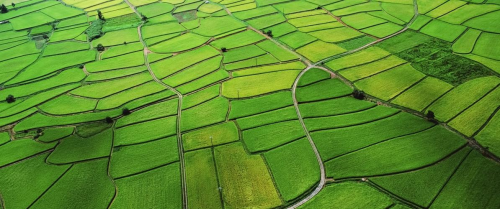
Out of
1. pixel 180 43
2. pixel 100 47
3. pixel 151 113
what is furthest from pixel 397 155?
pixel 100 47

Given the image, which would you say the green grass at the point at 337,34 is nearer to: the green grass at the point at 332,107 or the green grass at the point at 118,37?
the green grass at the point at 332,107

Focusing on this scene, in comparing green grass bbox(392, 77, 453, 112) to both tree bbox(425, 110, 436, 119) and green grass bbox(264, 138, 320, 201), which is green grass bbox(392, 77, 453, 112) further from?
green grass bbox(264, 138, 320, 201)

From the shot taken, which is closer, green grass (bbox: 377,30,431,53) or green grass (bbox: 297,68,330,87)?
green grass (bbox: 297,68,330,87)

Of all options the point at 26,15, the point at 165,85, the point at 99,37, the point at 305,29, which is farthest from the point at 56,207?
the point at 26,15

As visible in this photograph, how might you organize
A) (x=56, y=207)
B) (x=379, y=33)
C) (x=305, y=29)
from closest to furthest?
(x=56, y=207) < (x=379, y=33) < (x=305, y=29)

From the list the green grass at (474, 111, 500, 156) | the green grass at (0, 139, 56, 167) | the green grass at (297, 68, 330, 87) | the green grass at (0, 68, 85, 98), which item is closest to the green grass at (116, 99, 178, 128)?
the green grass at (0, 139, 56, 167)

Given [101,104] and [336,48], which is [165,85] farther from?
[336,48]
